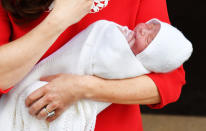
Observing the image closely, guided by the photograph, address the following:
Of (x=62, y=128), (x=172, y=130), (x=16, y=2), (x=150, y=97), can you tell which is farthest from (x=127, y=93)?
(x=172, y=130)

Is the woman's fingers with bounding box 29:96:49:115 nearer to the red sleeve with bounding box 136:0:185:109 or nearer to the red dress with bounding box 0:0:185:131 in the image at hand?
the red dress with bounding box 0:0:185:131

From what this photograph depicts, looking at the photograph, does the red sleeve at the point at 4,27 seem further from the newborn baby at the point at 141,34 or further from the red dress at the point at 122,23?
the newborn baby at the point at 141,34

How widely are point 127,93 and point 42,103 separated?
1.05 ft

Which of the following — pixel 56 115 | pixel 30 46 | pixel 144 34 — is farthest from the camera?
pixel 144 34

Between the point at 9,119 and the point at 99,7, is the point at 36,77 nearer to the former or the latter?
the point at 9,119

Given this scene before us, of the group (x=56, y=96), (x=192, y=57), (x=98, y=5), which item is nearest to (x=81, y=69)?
(x=56, y=96)

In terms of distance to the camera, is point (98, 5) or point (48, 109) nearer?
point (48, 109)

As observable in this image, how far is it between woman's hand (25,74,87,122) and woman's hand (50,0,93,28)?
22 centimetres

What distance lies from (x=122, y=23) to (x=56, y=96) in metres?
0.42

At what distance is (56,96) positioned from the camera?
1229mm

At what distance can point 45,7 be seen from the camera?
49.2 inches

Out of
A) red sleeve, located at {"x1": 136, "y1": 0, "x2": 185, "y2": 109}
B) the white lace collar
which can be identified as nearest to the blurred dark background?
red sleeve, located at {"x1": 136, "y1": 0, "x2": 185, "y2": 109}

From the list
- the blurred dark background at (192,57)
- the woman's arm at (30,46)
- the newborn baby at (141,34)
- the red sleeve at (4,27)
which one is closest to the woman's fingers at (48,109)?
the woman's arm at (30,46)

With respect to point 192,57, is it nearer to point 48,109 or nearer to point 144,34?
point 144,34
